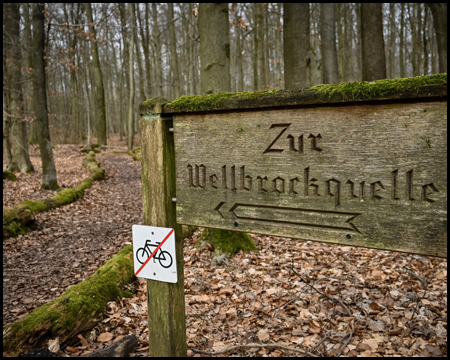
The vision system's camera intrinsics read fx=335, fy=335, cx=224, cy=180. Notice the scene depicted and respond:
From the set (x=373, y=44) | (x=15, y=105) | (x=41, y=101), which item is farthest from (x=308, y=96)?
(x=15, y=105)

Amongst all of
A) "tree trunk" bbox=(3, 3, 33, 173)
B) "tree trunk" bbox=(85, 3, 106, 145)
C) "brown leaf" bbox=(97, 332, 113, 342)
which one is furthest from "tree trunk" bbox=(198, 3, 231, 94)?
"tree trunk" bbox=(85, 3, 106, 145)

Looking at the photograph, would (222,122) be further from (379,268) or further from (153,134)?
(379,268)

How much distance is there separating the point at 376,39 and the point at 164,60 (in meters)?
33.5

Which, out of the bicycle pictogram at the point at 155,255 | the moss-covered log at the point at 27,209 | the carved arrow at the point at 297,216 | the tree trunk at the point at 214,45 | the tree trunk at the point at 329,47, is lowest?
the moss-covered log at the point at 27,209

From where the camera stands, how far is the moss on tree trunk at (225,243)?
461 centimetres

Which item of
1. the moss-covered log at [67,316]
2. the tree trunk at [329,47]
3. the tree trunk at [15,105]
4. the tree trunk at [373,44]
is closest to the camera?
the moss-covered log at [67,316]

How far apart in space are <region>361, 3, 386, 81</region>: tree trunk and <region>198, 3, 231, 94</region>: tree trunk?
4572 mm

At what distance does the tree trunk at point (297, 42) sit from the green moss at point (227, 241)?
3422mm

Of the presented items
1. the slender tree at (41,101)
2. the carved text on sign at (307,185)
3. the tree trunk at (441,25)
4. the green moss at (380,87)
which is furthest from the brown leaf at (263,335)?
the tree trunk at (441,25)

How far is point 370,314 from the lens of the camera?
10.3 feet

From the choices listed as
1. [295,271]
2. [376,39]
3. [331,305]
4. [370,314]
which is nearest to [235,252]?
[295,271]

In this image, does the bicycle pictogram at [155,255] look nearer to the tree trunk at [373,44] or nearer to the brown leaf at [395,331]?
the brown leaf at [395,331]

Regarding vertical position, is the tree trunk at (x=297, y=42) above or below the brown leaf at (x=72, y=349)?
above

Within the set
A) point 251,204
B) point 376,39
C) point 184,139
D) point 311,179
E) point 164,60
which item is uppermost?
point 164,60
